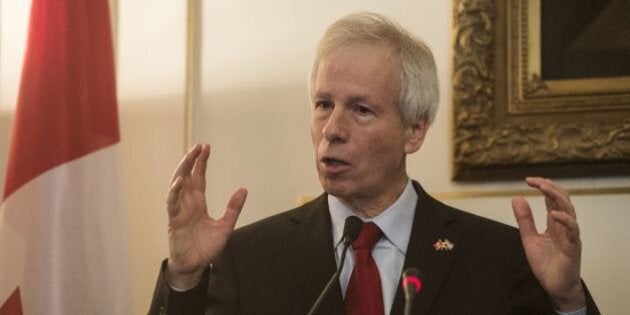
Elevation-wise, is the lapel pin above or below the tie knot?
below

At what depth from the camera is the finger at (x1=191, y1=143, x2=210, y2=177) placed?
7.73ft

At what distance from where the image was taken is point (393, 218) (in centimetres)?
268

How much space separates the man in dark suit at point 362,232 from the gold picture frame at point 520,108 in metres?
0.51

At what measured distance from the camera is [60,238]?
3.06 metres

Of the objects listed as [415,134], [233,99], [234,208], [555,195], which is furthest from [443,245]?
[233,99]

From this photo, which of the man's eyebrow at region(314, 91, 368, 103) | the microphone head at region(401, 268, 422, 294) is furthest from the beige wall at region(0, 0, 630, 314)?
the microphone head at region(401, 268, 422, 294)

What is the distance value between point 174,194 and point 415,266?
66cm

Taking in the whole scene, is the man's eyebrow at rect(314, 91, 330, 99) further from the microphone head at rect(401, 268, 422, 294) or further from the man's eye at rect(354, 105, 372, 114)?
the microphone head at rect(401, 268, 422, 294)

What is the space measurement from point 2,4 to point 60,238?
3.81 feet

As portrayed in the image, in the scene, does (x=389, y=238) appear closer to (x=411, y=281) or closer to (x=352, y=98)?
(x=352, y=98)

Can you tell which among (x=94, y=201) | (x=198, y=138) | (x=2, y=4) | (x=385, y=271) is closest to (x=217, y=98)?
(x=198, y=138)

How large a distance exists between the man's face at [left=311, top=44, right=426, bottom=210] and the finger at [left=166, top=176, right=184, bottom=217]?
1.41ft

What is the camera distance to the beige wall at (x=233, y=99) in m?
3.46

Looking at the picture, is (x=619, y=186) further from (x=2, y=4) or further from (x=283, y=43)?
(x=2, y=4)
